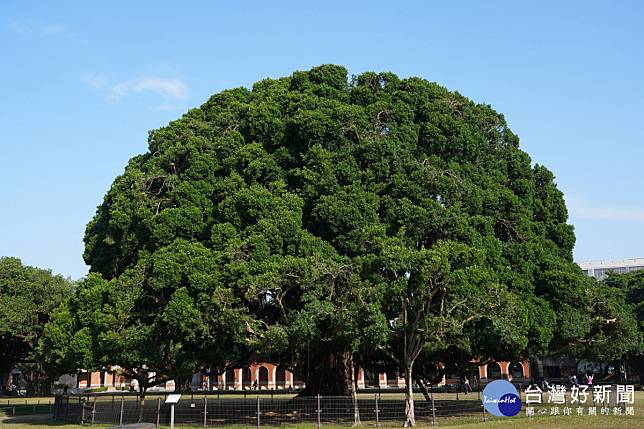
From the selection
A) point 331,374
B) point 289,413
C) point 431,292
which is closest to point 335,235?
point 431,292

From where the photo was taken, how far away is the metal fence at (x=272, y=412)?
23062mm

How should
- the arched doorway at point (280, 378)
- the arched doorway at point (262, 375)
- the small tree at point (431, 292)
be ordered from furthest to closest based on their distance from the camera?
the arched doorway at point (262, 375)
the arched doorway at point (280, 378)
the small tree at point (431, 292)

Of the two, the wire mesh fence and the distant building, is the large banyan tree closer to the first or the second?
the wire mesh fence

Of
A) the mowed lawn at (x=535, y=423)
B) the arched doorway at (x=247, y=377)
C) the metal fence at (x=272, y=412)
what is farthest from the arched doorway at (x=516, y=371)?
the mowed lawn at (x=535, y=423)

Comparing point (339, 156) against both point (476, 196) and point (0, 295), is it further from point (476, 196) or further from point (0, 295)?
point (0, 295)

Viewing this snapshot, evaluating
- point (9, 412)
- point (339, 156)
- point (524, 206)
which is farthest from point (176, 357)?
point (9, 412)

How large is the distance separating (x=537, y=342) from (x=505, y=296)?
4.00 m

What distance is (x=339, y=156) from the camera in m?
25.2

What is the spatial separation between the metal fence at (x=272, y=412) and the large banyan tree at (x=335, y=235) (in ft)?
6.26

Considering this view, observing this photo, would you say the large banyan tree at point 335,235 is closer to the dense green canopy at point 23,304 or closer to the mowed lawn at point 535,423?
the mowed lawn at point 535,423

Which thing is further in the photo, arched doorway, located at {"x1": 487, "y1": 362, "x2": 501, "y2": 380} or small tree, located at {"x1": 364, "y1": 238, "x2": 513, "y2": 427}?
arched doorway, located at {"x1": 487, "y1": 362, "x2": 501, "y2": 380}

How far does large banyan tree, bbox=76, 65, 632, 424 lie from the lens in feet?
69.1

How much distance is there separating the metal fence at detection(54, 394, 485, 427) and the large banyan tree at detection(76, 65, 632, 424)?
6.26 feet

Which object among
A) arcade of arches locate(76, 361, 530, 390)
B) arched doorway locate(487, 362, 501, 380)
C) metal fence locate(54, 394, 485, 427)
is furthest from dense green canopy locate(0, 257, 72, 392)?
arched doorway locate(487, 362, 501, 380)
